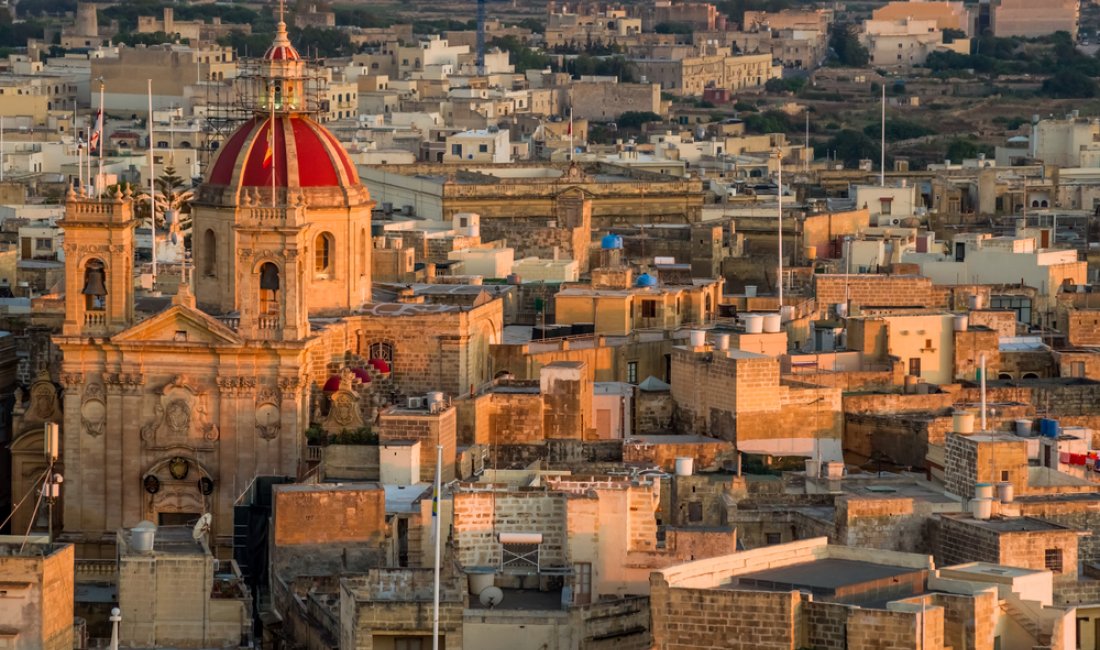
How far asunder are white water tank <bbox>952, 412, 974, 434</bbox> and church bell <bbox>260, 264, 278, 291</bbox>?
10.5 m

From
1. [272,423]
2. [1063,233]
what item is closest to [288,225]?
[272,423]

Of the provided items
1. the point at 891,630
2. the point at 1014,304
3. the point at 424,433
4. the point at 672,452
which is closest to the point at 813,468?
the point at 672,452

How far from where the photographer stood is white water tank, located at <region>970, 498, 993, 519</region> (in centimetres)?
5006

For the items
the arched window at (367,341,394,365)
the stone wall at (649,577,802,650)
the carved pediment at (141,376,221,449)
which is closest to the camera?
the stone wall at (649,577,802,650)

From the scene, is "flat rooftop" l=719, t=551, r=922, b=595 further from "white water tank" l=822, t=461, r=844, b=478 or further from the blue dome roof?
the blue dome roof

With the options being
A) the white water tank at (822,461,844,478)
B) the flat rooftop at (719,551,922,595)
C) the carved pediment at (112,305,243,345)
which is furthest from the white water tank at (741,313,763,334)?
the flat rooftop at (719,551,922,595)

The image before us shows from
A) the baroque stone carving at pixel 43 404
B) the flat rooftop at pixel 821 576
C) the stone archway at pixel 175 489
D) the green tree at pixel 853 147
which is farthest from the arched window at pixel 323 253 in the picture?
the green tree at pixel 853 147

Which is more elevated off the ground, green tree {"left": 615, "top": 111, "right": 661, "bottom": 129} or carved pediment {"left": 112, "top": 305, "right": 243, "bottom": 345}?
green tree {"left": 615, "top": 111, "right": 661, "bottom": 129}

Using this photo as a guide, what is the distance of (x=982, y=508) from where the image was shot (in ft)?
165

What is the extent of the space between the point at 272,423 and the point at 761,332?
1070cm

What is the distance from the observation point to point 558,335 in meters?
69.9

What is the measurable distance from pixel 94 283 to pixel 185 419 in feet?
8.04

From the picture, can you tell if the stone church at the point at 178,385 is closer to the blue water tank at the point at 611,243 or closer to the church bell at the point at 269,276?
the church bell at the point at 269,276

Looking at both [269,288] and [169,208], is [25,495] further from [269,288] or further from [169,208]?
[169,208]
